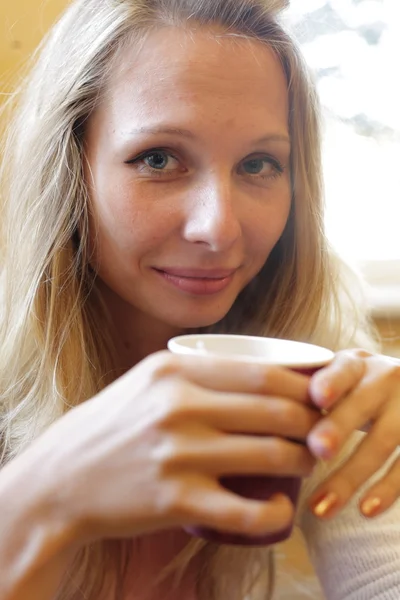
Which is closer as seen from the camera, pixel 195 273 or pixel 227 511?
pixel 227 511

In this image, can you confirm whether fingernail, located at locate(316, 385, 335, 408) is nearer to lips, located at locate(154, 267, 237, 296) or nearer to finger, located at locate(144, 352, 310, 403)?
A: finger, located at locate(144, 352, 310, 403)

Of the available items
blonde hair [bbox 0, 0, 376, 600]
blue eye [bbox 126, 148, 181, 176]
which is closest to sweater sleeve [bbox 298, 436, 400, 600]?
blonde hair [bbox 0, 0, 376, 600]

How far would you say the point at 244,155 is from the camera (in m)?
0.74

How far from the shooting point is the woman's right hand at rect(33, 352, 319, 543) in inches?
16.3

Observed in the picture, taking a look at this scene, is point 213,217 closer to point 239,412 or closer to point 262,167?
point 262,167

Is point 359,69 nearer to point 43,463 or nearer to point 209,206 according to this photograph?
point 209,206

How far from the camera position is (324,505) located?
0.47 metres

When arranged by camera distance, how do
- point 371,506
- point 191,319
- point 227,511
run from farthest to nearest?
1. point 191,319
2. point 371,506
3. point 227,511

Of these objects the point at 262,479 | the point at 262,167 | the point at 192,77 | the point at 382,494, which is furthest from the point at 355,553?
the point at 192,77

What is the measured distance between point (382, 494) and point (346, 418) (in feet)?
0.35

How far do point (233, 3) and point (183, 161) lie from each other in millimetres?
227

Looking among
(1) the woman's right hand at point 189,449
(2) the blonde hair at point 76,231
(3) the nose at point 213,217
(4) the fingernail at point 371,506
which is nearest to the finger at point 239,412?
(1) the woman's right hand at point 189,449

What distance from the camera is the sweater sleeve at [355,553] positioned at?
2.30 feet

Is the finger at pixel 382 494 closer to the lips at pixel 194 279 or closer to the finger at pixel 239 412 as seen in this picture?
the finger at pixel 239 412
